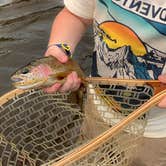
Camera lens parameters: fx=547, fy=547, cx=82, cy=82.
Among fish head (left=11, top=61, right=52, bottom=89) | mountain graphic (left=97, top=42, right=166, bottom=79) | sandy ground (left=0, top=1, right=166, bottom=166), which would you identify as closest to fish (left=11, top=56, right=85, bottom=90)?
fish head (left=11, top=61, right=52, bottom=89)

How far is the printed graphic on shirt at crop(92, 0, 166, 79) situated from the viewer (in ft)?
6.17

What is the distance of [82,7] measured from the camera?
2.10m

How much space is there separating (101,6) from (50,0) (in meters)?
4.27

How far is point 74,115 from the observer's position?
2.20 meters

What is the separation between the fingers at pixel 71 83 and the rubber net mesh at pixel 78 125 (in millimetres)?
151

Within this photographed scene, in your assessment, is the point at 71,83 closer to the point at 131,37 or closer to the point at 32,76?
the point at 32,76

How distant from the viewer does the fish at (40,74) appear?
1.72 m

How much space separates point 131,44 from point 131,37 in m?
0.02

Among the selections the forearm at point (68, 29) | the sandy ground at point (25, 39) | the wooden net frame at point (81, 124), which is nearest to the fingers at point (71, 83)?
the wooden net frame at point (81, 124)


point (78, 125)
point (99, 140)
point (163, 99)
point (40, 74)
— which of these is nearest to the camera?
point (99, 140)

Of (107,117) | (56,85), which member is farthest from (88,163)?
(107,117)

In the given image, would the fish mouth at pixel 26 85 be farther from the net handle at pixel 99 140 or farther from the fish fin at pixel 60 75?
the net handle at pixel 99 140

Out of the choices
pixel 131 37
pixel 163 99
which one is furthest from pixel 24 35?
pixel 163 99

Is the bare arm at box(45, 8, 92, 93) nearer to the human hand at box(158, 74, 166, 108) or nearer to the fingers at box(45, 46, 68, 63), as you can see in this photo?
the fingers at box(45, 46, 68, 63)
